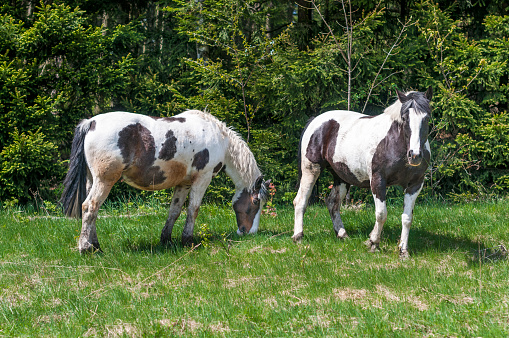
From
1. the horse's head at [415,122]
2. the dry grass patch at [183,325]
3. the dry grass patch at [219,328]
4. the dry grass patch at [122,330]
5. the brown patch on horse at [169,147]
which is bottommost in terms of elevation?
the dry grass patch at [122,330]

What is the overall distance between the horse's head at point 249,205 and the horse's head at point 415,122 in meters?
2.68

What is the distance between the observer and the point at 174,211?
705cm

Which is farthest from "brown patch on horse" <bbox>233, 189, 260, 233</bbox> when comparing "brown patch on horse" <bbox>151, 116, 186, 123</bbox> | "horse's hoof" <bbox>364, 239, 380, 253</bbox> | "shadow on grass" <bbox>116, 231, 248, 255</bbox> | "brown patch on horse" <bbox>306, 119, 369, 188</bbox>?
"horse's hoof" <bbox>364, 239, 380, 253</bbox>

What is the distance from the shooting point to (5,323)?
165 inches

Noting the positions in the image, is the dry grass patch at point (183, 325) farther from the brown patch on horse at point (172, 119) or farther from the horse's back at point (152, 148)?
the brown patch on horse at point (172, 119)

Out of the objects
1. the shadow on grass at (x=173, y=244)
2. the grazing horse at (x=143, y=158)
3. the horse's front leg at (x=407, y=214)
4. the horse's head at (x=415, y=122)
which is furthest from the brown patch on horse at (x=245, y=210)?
the horse's head at (x=415, y=122)

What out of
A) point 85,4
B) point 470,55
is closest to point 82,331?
point 85,4

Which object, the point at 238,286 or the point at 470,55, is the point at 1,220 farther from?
the point at 470,55

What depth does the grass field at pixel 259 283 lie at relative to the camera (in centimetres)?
405

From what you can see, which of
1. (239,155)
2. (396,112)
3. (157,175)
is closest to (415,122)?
(396,112)

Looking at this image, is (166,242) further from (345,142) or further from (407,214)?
(407,214)

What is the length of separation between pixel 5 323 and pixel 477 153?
9.73 m

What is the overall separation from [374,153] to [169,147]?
2.68m

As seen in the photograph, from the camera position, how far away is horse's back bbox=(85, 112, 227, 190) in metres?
5.96
